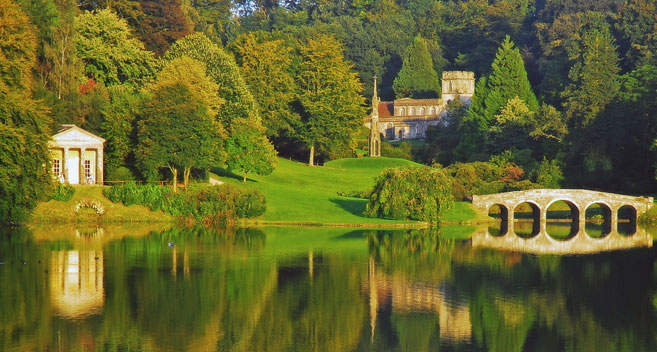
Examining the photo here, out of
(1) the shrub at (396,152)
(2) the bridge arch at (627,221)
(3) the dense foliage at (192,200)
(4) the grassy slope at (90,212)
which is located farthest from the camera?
(1) the shrub at (396,152)

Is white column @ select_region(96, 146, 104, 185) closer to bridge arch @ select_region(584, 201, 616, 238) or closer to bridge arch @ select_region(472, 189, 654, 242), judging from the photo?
bridge arch @ select_region(472, 189, 654, 242)

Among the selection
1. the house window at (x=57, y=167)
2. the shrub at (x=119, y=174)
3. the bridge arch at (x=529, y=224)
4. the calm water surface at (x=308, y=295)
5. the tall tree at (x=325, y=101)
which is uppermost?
the tall tree at (x=325, y=101)

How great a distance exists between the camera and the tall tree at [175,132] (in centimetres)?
6869

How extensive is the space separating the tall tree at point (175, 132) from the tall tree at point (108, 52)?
39.8 feet

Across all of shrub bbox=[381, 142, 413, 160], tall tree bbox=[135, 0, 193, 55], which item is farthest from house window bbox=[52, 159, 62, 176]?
shrub bbox=[381, 142, 413, 160]

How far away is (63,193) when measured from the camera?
65.0 metres

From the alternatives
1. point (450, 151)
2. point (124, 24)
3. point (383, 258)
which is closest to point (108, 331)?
point (383, 258)

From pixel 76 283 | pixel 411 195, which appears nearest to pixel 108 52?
pixel 411 195

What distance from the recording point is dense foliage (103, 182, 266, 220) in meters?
66.6

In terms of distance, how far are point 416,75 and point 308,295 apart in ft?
364

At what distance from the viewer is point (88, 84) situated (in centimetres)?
7869

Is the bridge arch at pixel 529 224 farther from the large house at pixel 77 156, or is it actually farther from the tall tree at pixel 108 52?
the tall tree at pixel 108 52

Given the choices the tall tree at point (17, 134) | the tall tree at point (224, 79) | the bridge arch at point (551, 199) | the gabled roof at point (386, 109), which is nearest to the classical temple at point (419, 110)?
the gabled roof at point (386, 109)

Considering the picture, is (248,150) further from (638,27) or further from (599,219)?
(638,27)
